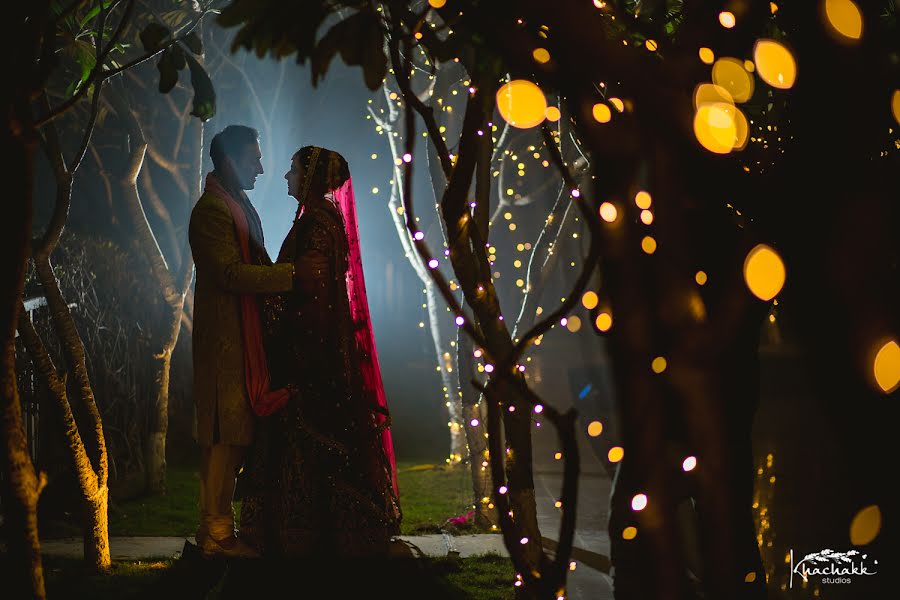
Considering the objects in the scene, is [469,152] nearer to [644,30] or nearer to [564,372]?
[644,30]

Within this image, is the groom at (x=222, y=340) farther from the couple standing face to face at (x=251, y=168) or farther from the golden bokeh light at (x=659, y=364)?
the golden bokeh light at (x=659, y=364)

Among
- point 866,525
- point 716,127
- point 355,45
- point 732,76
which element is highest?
point 355,45

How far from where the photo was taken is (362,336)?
4516 mm

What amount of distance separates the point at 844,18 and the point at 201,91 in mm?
2520

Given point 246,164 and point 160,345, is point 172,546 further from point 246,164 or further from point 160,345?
point 160,345

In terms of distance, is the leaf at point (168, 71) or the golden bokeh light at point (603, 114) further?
the leaf at point (168, 71)

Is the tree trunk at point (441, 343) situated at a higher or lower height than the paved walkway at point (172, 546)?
higher

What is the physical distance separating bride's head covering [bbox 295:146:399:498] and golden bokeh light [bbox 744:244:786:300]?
2921 mm

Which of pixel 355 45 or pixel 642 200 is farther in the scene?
pixel 355 45

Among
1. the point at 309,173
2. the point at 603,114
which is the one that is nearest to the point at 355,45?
the point at 603,114

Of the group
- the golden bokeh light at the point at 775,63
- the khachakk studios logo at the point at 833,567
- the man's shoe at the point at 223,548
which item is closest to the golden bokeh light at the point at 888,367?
the golden bokeh light at the point at 775,63

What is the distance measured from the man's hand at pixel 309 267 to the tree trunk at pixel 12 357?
198cm

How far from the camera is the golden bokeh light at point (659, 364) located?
1480mm

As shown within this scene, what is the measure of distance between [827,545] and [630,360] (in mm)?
4397
